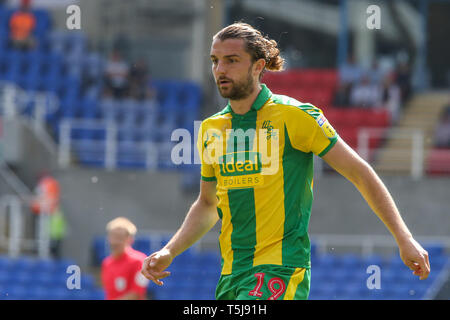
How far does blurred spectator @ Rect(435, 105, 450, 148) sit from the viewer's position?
16.8 m

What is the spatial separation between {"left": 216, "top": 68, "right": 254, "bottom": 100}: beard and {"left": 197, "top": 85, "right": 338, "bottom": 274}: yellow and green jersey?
9 centimetres

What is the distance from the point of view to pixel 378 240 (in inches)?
565

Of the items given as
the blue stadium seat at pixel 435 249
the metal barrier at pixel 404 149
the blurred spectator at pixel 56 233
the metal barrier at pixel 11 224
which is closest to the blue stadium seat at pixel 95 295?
the blurred spectator at pixel 56 233

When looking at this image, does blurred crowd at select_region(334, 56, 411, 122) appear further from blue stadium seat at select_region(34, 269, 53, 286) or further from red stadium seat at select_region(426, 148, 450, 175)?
blue stadium seat at select_region(34, 269, 53, 286)

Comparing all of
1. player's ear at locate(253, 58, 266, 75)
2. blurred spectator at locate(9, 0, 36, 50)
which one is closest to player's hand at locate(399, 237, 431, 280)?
player's ear at locate(253, 58, 266, 75)

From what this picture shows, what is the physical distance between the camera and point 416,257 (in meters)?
3.81

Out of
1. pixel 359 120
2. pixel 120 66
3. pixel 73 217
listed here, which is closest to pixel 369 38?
pixel 359 120

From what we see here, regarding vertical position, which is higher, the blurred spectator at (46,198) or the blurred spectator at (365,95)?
the blurred spectator at (365,95)

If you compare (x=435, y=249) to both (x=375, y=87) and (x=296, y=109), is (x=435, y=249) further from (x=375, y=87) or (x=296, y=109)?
(x=296, y=109)

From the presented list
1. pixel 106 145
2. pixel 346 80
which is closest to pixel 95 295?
pixel 106 145

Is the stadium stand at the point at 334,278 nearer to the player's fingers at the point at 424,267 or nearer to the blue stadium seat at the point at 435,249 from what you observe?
the blue stadium seat at the point at 435,249

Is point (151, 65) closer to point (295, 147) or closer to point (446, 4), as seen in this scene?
point (446, 4)

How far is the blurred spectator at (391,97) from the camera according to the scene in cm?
1748

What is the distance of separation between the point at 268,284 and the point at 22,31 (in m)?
15.3
